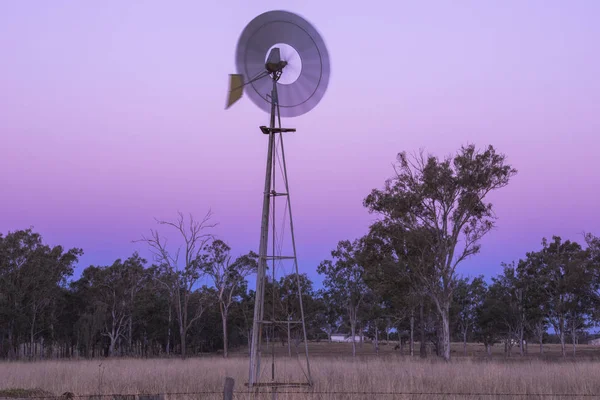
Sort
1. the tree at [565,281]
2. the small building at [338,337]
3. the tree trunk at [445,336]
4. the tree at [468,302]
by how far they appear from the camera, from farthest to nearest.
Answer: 1. the small building at [338,337]
2. the tree at [468,302]
3. the tree at [565,281]
4. the tree trunk at [445,336]

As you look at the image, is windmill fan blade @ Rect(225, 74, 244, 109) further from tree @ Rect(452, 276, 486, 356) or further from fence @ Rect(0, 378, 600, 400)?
tree @ Rect(452, 276, 486, 356)

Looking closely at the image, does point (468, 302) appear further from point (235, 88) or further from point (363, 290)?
point (235, 88)

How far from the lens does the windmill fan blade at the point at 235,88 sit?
43.3 feet

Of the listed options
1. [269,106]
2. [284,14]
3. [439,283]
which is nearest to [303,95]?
[269,106]

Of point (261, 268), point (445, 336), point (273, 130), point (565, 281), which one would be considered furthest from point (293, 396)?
point (565, 281)

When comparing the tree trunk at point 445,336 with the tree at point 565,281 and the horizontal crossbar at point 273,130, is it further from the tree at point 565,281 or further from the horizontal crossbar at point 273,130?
the horizontal crossbar at point 273,130

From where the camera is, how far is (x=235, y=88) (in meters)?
13.3

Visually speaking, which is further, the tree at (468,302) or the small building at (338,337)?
the small building at (338,337)

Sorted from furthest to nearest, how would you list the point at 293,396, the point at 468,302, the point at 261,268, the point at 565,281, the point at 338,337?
the point at 338,337
the point at 468,302
the point at 565,281
the point at 261,268
the point at 293,396

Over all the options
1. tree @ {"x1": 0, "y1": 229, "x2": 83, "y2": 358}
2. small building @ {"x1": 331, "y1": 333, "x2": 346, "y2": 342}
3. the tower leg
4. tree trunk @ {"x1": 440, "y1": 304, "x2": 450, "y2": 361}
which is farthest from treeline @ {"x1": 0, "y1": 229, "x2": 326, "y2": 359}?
small building @ {"x1": 331, "y1": 333, "x2": 346, "y2": 342}

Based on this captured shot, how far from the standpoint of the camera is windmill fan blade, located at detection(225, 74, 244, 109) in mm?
13211

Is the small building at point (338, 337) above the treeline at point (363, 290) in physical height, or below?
below

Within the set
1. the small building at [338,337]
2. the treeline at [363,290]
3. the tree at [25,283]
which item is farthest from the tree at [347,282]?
the small building at [338,337]

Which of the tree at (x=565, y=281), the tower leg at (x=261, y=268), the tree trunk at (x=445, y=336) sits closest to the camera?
the tower leg at (x=261, y=268)
